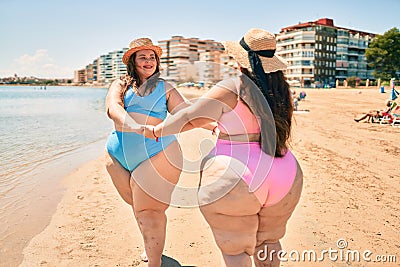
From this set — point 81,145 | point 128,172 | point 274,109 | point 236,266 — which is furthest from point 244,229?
point 81,145

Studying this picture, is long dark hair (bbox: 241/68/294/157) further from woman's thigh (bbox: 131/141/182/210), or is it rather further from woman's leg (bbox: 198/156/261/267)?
woman's thigh (bbox: 131/141/182/210)

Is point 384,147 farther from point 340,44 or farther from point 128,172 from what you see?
point 340,44

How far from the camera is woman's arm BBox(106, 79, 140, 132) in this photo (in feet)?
8.41

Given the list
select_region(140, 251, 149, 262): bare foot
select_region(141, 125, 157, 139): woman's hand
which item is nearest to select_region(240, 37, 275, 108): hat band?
select_region(141, 125, 157, 139): woman's hand

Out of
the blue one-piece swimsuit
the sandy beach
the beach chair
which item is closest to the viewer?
the blue one-piece swimsuit

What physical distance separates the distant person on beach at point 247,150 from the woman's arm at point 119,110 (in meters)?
0.41

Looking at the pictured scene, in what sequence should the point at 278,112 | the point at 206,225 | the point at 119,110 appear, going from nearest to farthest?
1. the point at 278,112
2. the point at 119,110
3. the point at 206,225

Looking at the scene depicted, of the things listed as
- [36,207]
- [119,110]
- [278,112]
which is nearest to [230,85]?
[278,112]

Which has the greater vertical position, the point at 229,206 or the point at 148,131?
the point at 148,131

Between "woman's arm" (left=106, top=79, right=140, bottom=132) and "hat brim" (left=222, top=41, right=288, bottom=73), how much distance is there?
85 centimetres

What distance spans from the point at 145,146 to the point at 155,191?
0.37 meters

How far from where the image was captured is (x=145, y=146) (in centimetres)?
272

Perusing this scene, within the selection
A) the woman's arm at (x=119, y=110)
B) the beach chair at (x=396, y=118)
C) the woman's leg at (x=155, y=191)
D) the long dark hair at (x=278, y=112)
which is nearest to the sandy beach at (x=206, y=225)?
the woman's leg at (x=155, y=191)

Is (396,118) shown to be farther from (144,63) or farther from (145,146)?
(145,146)
